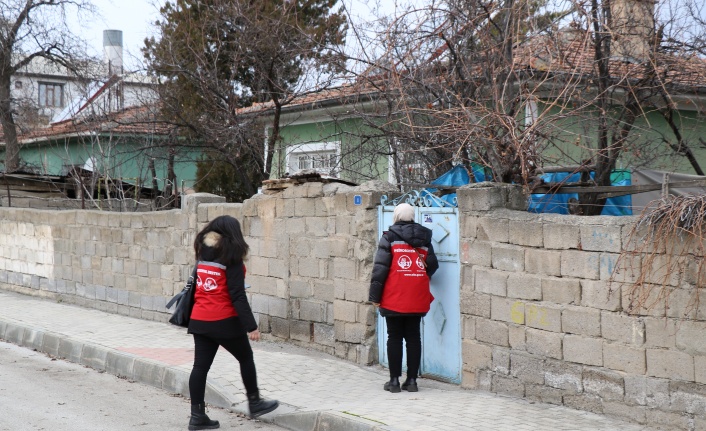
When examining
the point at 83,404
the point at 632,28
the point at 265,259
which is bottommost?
the point at 83,404

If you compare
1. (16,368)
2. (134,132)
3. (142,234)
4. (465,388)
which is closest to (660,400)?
(465,388)

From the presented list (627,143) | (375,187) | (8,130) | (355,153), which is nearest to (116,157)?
(8,130)

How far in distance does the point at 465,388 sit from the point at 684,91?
4978 millimetres

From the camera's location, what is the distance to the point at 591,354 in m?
6.02

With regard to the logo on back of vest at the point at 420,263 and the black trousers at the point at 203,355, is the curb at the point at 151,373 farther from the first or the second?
the logo on back of vest at the point at 420,263

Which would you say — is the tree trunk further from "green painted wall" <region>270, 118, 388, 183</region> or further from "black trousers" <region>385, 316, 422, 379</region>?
"black trousers" <region>385, 316, 422, 379</region>

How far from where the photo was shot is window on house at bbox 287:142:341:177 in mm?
11703

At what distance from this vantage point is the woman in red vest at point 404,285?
682cm

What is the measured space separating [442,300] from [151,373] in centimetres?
310

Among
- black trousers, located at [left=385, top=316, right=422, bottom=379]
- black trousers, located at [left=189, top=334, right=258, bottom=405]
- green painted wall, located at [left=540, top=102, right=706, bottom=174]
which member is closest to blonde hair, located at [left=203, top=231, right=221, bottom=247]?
black trousers, located at [left=189, top=334, right=258, bottom=405]

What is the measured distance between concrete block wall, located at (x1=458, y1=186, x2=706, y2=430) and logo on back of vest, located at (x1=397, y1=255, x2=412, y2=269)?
1.91ft

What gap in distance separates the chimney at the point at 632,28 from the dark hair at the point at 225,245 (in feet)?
15.7

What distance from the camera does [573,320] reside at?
614cm

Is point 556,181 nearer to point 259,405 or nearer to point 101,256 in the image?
point 259,405
